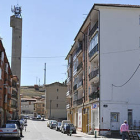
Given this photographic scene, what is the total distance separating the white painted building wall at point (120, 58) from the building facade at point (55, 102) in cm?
6772

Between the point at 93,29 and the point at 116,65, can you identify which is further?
the point at 93,29

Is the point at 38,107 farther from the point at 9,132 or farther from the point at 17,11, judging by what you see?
the point at 9,132

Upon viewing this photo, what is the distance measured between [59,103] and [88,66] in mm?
61891

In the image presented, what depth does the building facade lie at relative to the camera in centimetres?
10019

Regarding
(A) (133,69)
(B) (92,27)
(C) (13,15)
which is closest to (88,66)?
(B) (92,27)

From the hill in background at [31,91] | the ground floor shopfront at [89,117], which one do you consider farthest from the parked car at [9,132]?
the hill in background at [31,91]

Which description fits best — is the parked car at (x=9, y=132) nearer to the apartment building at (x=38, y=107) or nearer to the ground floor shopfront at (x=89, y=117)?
the ground floor shopfront at (x=89, y=117)

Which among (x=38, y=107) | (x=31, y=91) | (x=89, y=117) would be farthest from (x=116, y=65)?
(x=31, y=91)

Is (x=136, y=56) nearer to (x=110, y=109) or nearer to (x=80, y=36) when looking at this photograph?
(x=110, y=109)

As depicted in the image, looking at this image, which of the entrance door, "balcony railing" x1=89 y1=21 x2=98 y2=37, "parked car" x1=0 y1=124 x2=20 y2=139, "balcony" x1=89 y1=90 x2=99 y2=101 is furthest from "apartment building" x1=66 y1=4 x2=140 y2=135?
"parked car" x1=0 y1=124 x2=20 y2=139

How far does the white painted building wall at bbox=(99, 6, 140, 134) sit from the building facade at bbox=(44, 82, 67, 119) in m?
67.7

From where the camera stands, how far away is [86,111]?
136 ft

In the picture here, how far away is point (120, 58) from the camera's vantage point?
1331 inches

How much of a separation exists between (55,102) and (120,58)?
68.6 metres
